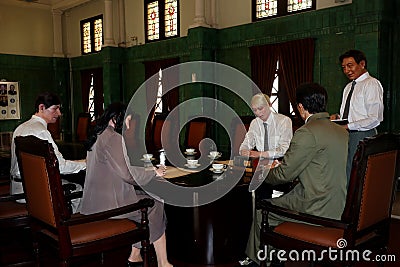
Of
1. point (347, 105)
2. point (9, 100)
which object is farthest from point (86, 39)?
point (347, 105)

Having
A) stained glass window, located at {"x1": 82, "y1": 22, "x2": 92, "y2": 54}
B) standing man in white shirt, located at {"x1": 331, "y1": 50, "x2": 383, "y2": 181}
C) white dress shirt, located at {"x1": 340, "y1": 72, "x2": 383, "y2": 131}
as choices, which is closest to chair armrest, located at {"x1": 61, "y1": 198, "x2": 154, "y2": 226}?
standing man in white shirt, located at {"x1": 331, "y1": 50, "x2": 383, "y2": 181}

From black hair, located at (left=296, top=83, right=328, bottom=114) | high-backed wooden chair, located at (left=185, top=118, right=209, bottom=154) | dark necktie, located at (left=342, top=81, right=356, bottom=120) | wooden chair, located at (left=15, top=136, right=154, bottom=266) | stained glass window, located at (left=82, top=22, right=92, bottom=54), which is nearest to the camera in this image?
wooden chair, located at (left=15, top=136, right=154, bottom=266)

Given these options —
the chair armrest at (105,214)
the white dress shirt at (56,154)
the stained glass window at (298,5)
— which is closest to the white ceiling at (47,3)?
the stained glass window at (298,5)

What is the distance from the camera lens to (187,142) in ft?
16.8

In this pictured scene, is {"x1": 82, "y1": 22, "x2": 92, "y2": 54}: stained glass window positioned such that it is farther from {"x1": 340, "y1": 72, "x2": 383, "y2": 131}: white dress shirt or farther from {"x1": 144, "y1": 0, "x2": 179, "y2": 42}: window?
{"x1": 340, "y1": 72, "x2": 383, "y2": 131}: white dress shirt

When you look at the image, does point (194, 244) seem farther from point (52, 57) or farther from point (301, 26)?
point (52, 57)

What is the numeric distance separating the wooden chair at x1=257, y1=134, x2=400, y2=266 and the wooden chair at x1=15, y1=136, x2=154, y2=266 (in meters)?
0.83

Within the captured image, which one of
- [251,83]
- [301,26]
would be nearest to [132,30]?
[251,83]

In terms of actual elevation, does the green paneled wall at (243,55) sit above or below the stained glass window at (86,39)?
below

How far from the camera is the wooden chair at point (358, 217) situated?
198cm

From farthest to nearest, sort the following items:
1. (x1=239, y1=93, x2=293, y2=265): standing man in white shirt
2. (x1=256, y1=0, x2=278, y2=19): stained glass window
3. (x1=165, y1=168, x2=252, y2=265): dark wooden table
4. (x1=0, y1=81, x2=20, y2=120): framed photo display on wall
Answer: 1. (x1=0, y1=81, x2=20, y2=120): framed photo display on wall
2. (x1=256, y1=0, x2=278, y2=19): stained glass window
3. (x1=239, y1=93, x2=293, y2=265): standing man in white shirt
4. (x1=165, y1=168, x2=252, y2=265): dark wooden table

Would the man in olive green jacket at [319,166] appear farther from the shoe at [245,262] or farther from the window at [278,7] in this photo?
the window at [278,7]

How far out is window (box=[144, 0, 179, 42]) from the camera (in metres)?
7.94

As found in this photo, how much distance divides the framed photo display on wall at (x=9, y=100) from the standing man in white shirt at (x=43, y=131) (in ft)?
24.2
